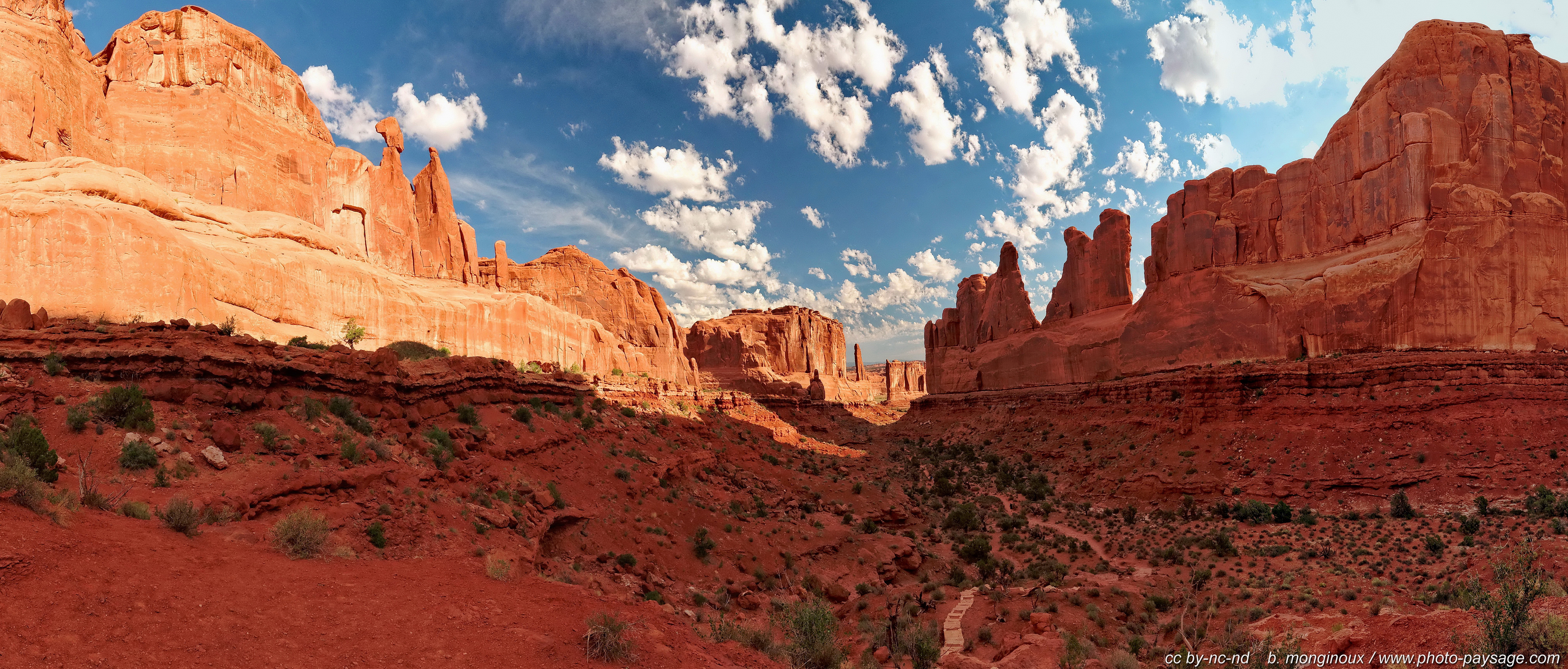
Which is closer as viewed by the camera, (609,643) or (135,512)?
(609,643)

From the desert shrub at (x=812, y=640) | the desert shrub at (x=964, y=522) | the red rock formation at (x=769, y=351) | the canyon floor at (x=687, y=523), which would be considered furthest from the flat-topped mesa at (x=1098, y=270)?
the desert shrub at (x=812, y=640)

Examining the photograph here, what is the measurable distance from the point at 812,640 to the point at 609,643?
4043 mm

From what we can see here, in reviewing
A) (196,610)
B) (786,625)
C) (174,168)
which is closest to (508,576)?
(196,610)

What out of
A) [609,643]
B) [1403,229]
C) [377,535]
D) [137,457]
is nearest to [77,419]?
[137,457]

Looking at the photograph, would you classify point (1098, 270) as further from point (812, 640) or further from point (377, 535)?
point (377, 535)

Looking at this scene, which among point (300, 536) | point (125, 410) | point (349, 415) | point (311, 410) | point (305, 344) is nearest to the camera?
point (300, 536)

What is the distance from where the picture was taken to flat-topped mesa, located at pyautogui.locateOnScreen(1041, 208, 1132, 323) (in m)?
48.4

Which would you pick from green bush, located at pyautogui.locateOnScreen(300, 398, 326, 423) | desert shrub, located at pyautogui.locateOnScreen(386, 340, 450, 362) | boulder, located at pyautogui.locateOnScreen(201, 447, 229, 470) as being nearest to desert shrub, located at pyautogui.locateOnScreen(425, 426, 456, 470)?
green bush, located at pyautogui.locateOnScreen(300, 398, 326, 423)

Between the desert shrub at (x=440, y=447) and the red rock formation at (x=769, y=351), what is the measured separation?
207 feet

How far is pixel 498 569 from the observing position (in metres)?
9.20

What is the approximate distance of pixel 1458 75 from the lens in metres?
27.5

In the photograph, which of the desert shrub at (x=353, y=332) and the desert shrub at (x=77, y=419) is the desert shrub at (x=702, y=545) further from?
the desert shrub at (x=353, y=332)

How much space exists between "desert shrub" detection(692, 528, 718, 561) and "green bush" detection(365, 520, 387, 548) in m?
8.77

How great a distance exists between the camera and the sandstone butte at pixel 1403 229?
2558 cm
